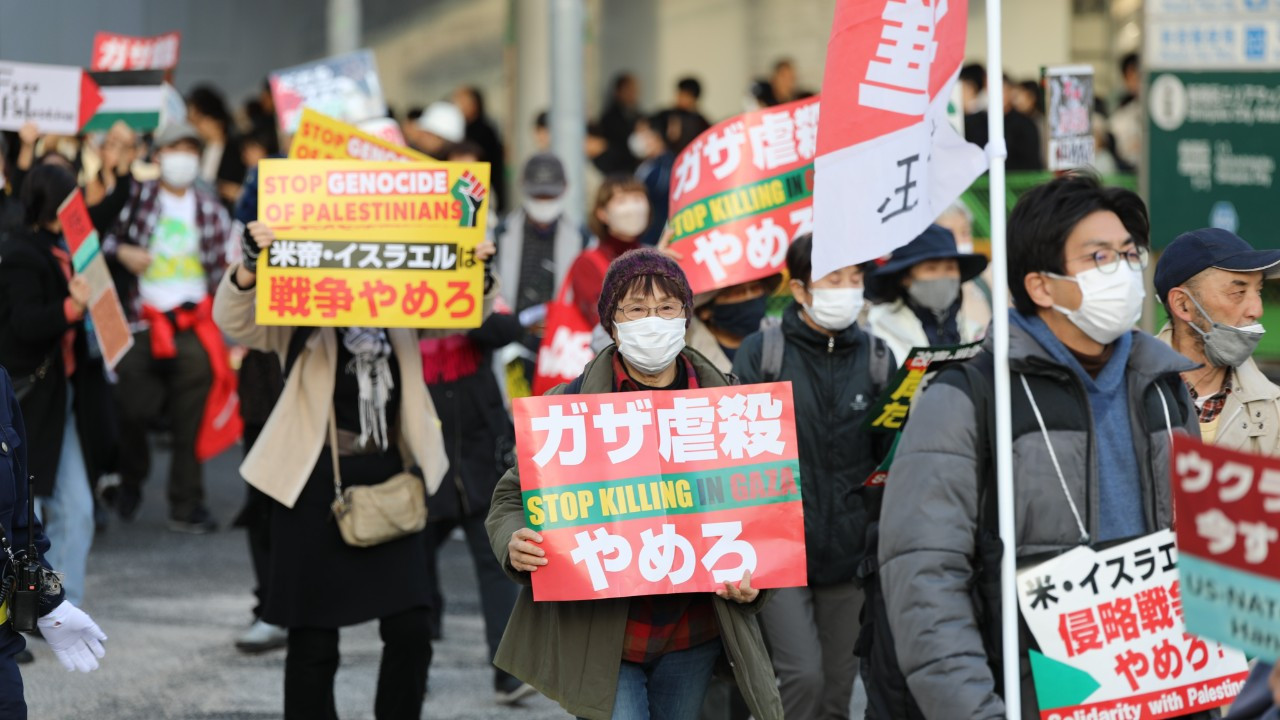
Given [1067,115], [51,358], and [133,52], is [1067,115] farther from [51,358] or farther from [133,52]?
[133,52]

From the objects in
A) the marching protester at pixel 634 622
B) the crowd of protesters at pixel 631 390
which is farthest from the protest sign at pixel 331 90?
the marching protester at pixel 634 622

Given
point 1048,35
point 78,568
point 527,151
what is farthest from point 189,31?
point 78,568

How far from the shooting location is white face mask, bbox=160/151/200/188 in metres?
11.5

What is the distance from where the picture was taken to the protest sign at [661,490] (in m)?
4.65

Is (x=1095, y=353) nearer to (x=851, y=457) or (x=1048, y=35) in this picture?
(x=851, y=457)

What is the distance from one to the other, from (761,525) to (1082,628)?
118 centimetres

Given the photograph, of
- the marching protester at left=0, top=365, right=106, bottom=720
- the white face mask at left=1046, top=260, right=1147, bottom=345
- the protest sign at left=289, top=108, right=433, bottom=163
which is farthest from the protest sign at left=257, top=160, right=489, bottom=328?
the white face mask at left=1046, top=260, right=1147, bottom=345

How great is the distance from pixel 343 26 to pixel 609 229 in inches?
322

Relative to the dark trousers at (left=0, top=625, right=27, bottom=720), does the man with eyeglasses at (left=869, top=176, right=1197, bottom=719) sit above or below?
above

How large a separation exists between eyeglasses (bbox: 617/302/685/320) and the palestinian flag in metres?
6.04

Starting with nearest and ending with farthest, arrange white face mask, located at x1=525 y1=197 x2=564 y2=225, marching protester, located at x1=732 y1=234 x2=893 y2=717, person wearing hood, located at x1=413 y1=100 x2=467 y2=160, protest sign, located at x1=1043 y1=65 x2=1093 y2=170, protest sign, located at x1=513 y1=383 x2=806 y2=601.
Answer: protest sign, located at x1=513 y1=383 x2=806 y2=601 → marching protester, located at x1=732 y1=234 x2=893 y2=717 → protest sign, located at x1=1043 y1=65 x2=1093 y2=170 → white face mask, located at x1=525 y1=197 x2=564 y2=225 → person wearing hood, located at x1=413 y1=100 x2=467 y2=160

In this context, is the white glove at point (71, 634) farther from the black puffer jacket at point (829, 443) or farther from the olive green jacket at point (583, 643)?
the black puffer jacket at point (829, 443)

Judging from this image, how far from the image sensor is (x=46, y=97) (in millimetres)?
9211

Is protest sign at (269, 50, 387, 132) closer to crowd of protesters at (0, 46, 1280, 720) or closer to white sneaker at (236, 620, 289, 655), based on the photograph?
crowd of protesters at (0, 46, 1280, 720)
